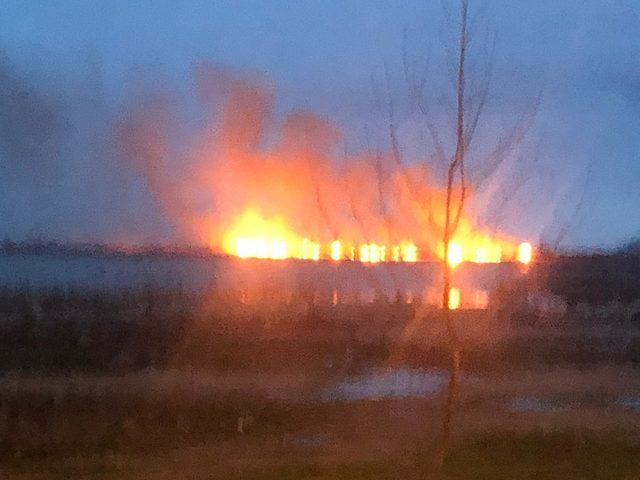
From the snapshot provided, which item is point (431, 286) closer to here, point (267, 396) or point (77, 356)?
point (77, 356)

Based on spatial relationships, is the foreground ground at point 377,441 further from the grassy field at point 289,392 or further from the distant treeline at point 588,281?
the distant treeline at point 588,281

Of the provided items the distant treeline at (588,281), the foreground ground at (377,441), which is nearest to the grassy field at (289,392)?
the foreground ground at (377,441)

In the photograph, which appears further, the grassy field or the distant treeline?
the distant treeline

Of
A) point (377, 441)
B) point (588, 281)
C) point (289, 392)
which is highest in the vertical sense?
point (588, 281)

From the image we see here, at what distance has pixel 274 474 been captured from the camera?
9242 mm

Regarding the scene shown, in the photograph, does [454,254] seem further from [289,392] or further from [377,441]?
[289,392]

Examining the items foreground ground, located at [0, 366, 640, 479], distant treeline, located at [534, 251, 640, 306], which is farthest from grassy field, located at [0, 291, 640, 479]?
distant treeline, located at [534, 251, 640, 306]

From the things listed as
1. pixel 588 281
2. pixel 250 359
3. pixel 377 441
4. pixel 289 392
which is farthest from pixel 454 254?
pixel 588 281

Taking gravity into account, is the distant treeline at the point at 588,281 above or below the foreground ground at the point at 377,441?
above

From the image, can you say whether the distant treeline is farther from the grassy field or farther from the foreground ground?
the foreground ground

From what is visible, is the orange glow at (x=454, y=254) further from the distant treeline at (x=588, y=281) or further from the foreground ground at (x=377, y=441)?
the distant treeline at (x=588, y=281)

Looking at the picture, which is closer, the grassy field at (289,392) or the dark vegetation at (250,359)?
the grassy field at (289,392)

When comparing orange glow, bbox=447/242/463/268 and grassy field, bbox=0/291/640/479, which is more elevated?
orange glow, bbox=447/242/463/268

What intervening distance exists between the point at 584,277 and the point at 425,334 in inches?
795
